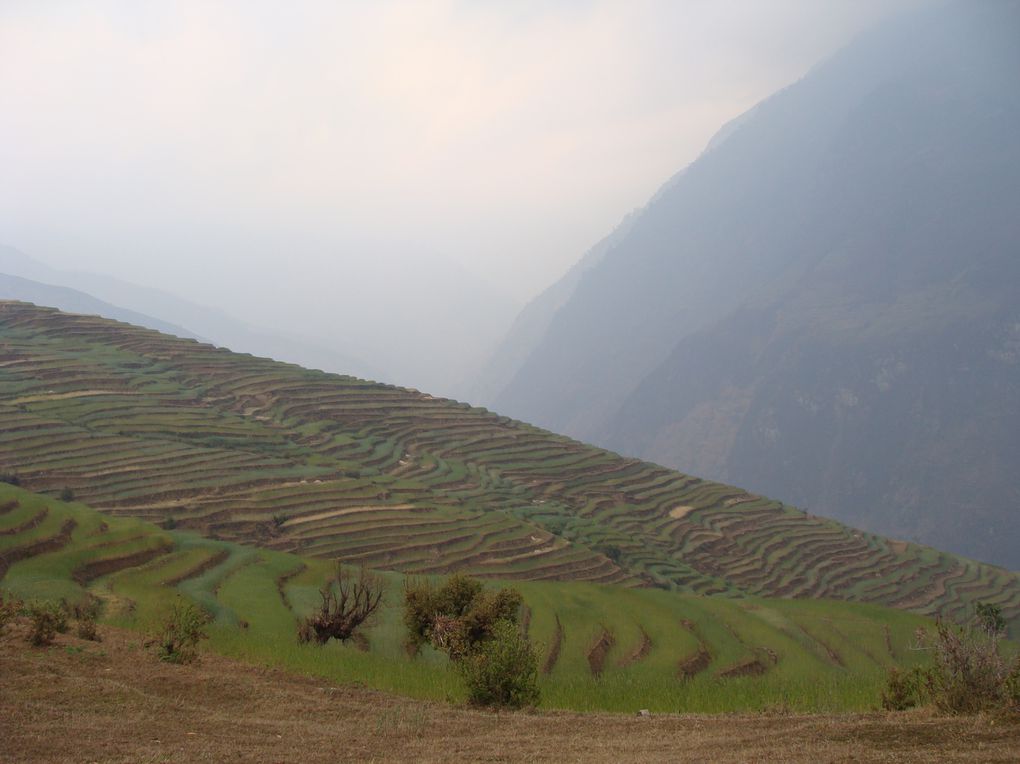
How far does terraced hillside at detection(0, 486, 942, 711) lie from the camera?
16219mm

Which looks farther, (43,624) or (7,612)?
(43,624)

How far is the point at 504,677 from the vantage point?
514 inches

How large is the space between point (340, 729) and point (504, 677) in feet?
10.4

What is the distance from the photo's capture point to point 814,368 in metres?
160

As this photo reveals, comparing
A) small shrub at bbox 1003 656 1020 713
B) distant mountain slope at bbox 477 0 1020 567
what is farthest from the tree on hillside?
distant mountain slope at bbox 477 0 1020 567

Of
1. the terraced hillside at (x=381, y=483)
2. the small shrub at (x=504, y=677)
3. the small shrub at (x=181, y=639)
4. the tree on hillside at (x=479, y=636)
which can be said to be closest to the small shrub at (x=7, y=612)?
the small shrub at (x=181, y=639)

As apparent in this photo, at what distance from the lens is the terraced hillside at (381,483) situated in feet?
122

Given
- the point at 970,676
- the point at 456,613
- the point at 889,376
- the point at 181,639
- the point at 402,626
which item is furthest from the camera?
the point at 889,376

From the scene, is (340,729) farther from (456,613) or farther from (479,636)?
(456,613)

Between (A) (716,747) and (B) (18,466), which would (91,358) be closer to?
(B) (18,466)

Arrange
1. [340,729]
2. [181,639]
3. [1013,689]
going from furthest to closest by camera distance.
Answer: [181,639], [340,729], [1013,689]

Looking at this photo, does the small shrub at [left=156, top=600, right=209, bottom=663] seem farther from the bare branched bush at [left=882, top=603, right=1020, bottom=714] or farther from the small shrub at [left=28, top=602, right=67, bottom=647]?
the bare branched bush at [left=882, top=603, right=1020, bottom=714]

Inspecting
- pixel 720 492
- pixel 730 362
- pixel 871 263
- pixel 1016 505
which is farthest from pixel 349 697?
pixel 871 263

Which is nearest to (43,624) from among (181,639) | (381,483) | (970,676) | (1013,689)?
(181,639)
